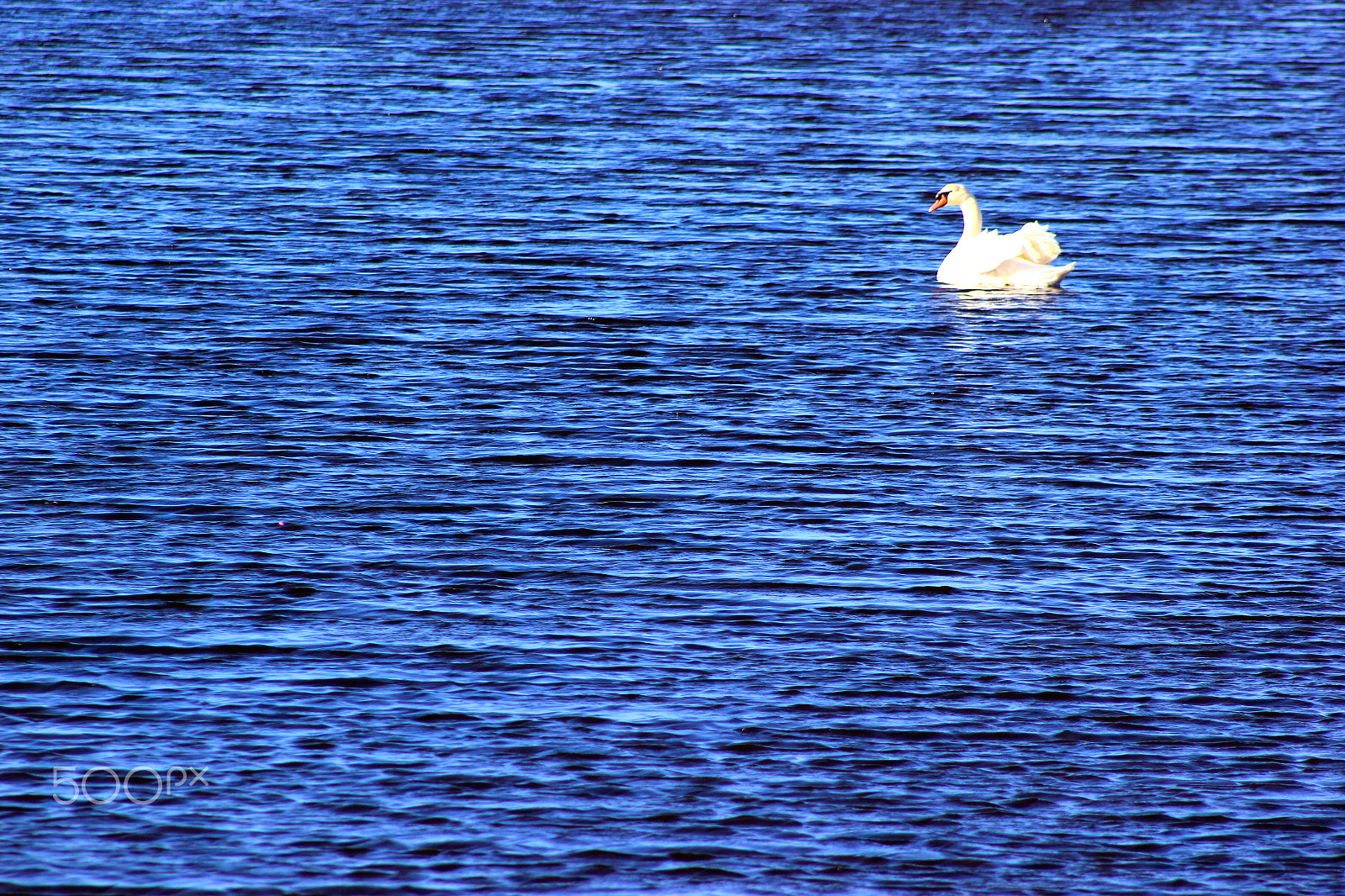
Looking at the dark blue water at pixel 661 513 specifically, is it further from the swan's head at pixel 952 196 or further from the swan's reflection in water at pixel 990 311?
the swan's head at pixel 952 196

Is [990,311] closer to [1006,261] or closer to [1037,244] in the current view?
[1006,261]

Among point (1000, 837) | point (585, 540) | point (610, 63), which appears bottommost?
point (1000, 837)

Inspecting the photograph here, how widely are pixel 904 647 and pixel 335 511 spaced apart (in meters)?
4.58

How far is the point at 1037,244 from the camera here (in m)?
24.0

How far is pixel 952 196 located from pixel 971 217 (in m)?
0.89

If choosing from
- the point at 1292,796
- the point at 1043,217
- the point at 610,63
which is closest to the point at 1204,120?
the point at 1043,217

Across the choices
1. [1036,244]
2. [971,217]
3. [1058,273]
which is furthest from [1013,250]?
[971,217]

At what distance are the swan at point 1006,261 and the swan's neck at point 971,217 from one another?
0.53 meters

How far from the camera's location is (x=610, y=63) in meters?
41.1

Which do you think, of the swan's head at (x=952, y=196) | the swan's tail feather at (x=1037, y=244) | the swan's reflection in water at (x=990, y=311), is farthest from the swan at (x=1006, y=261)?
the swan's head at (x=952, y=196)

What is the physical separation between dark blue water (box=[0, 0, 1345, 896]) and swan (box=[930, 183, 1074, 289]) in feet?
1.56

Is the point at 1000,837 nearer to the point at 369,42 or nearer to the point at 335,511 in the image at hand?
the point at 335,511

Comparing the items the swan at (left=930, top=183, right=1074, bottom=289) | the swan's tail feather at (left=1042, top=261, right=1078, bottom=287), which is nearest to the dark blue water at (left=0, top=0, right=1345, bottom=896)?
the swan's tail feather at (left=1042, top=261, right=1078, bottom=287)

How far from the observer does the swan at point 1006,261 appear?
23.9 meters
